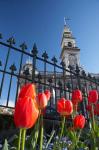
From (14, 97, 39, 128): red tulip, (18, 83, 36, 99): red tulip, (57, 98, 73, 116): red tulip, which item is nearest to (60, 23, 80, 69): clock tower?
(57, 98, 73, 116): red tulip

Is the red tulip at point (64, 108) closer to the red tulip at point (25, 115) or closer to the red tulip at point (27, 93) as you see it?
the red tulip at point (27, 93)

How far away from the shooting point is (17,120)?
2.39 feet

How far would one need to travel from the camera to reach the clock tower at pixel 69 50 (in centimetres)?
4397

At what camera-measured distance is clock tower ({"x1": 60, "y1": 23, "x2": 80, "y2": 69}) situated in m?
44.0

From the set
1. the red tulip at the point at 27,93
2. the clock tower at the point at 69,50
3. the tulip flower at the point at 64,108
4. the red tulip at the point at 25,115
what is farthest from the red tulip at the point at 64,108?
the clock tower at the point at 69,50

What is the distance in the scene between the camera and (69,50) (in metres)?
45.9

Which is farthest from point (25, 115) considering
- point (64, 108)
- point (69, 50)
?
point (69, 50)

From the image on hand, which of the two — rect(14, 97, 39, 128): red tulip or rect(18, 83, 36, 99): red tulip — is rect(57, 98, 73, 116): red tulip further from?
rect(14, 97, 39, 128): red tulip

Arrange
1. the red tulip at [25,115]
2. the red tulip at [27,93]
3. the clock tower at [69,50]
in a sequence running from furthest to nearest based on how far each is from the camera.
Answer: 1. the clock tower at [69,50]
2. the red tulip at [27,93]
3. the red tulip at [25,115]

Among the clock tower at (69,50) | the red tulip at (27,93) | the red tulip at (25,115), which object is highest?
the clock tower at (69,50)

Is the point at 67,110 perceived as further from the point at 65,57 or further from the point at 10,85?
the point at 65,57

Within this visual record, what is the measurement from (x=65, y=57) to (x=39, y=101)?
43.2m

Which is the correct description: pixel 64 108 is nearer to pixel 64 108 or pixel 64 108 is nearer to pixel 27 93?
pixel 64 108

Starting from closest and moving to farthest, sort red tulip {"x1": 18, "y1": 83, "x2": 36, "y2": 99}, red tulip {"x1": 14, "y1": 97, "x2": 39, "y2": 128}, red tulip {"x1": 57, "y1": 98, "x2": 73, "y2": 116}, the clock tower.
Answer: red tulip {"x1": 14, "y1": 97, "x2": 39, "y2": 128}, red tulip {"x1": 18, "y1": 83, "x2": 36, "y2": 99}, red tulip {"x1": 57, "y1": 98, "x2": 73, "y2": 116}, the clock tower
